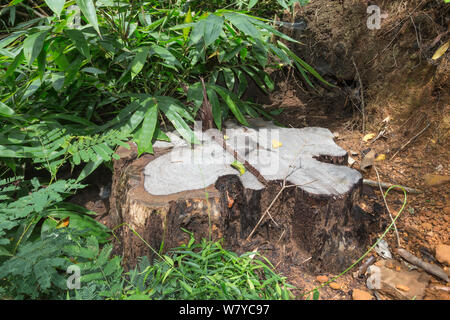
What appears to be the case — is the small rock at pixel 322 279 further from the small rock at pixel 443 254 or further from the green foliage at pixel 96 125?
the small rock at pixel 443 254

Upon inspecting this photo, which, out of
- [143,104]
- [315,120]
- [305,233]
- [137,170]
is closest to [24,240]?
[137,170]

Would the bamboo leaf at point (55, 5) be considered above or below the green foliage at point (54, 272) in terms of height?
above

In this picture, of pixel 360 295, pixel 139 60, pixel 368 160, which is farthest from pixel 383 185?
pixel 139 60

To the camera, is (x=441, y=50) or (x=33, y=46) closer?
(x=33, y=46)

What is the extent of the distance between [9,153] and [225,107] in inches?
42.5

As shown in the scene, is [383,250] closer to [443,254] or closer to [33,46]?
[443,254]

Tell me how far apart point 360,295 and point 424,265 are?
0.94 feet

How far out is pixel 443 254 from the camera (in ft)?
3.64

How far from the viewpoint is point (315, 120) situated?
6.72ft

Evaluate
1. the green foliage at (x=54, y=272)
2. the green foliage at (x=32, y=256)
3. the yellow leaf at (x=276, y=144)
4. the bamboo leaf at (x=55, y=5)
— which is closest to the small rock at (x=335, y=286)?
the yellow leaf at (x=276, y=144)

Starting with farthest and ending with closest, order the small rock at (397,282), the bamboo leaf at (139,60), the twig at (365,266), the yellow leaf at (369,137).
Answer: the yellow leaf at (369,137)
the bamboo leaf at (139,60)
the twig at (365,266)
the small rock at (397,282)

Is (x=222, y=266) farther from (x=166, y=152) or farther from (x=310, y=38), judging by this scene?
(x=310, y=38)

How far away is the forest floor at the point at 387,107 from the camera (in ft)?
3.91

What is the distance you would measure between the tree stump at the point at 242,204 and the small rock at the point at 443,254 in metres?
0.25
